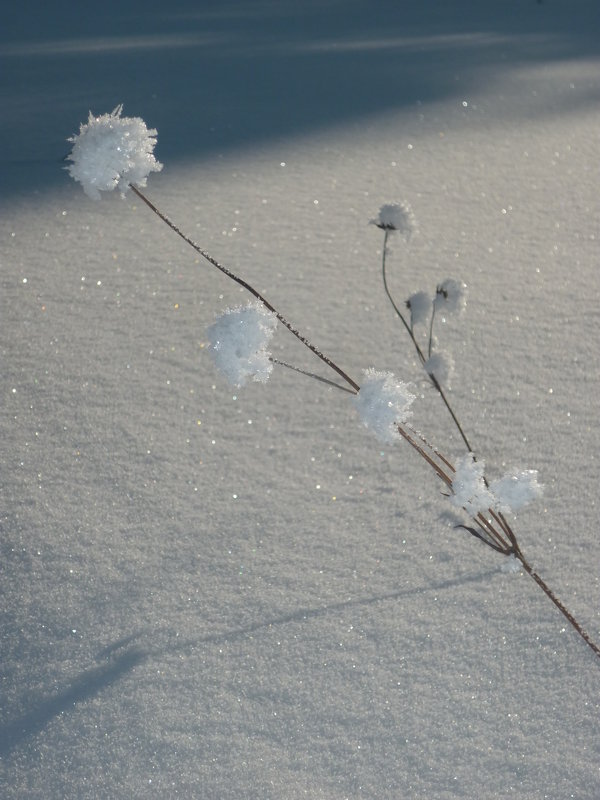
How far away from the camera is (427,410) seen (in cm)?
111

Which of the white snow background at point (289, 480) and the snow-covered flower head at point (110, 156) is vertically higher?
the snow-covered flower head at point (110, 156)

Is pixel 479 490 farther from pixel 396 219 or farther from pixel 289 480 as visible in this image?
pixel 289 480

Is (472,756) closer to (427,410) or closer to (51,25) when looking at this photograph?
(427,410)

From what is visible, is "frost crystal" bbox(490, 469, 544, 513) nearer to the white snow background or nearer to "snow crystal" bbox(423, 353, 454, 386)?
"snow crystal" bbox(423, 353, 454, 386)

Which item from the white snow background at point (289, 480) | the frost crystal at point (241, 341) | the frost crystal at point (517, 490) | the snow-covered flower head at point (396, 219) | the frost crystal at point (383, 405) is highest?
the snow-covered flower head at point (396, 219)

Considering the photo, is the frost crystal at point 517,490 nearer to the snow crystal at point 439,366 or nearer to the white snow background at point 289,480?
the snow crystal at point 439,366

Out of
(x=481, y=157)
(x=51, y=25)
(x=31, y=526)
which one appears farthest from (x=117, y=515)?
(x=51, y=25)

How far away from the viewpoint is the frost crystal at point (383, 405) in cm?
45

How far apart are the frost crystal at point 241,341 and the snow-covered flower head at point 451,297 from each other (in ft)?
0.36

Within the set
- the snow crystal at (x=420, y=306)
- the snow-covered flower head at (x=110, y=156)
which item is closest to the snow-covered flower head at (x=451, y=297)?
the snow crystal at (x=420, y=306)

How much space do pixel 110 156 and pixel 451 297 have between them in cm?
22

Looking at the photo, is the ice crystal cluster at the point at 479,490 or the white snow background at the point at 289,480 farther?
the white snow background at the point at 289,480

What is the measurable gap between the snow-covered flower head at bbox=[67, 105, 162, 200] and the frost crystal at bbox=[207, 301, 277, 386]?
102 mm

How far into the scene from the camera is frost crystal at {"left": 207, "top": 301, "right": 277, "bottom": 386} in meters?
0.45
